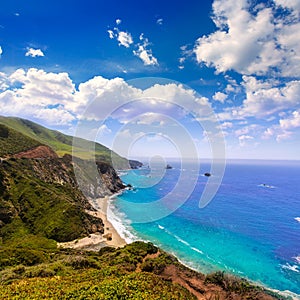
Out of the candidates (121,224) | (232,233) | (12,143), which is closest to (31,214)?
(121,224)

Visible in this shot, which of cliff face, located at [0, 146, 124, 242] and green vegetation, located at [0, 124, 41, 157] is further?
green vegetation, located at [0, 124, 41, 157]

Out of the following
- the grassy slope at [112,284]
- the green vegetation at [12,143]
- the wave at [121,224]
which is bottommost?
the wave at [121,224]

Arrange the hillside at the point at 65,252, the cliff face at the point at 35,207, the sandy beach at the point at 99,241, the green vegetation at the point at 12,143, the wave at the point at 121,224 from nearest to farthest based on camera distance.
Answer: the hillside at the point at 65,252 → the sandy beach at the point at 99,241 → the cliff face at the point at 35,207 → the wave at the point at 121,224 → the green vegetation at the point at 12,143

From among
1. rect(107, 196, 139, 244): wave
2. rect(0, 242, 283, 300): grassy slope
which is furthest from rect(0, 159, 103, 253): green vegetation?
rect(0, 242, 283, 300): grassy slope

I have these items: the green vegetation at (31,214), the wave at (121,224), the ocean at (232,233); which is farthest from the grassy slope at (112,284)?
the wave at (121,224)

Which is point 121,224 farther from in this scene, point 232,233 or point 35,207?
point 232,233

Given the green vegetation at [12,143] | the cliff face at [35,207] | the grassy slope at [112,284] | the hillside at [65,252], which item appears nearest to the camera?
the grassy slope at [112,284]

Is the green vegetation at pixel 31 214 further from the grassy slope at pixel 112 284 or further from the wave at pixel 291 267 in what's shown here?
the wave at pixel 291 267

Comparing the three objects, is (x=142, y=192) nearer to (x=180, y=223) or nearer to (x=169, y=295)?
(x=180, y=223)

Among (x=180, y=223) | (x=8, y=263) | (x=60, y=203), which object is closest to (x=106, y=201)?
(x=60, y=203)

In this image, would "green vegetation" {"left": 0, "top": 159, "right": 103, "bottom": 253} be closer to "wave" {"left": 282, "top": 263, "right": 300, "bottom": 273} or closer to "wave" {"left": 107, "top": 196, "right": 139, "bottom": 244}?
"wave" {"left": 107, "top": 196, "right": 139, "bottom": 244}

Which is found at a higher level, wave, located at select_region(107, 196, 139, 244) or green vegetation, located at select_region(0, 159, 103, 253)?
green vegetation, located at select_region(0, 159, 103, 253)
